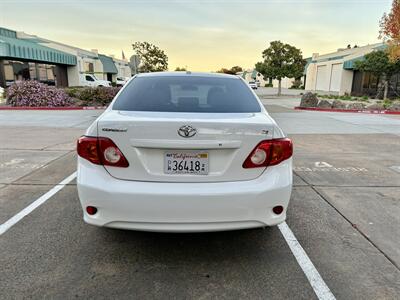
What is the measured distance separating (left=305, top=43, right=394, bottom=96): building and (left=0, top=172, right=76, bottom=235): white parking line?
32.3 meters

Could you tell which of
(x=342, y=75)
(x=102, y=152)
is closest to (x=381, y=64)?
(x=342, y=75)

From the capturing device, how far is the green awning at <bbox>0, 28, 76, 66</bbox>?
26078 mm

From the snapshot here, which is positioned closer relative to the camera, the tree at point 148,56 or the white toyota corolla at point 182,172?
the white toyota corolla at point 182,172

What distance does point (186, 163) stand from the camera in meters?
2.59

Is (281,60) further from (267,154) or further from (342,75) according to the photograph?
(267,154)

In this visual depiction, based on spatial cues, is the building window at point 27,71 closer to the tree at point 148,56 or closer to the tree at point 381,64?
the tree at point 148,56

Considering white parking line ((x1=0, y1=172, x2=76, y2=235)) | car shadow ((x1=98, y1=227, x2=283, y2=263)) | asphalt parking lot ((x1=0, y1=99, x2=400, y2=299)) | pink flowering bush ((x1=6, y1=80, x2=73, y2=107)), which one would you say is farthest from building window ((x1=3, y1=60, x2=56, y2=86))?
car shadow ((x1=98, y1=227, x2=283, y2=263))

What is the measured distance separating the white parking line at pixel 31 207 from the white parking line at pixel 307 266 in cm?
293

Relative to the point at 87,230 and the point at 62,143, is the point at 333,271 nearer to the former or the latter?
the point at 87,230

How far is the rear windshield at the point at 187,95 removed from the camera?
312cm

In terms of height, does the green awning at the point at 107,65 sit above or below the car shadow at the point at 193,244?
above

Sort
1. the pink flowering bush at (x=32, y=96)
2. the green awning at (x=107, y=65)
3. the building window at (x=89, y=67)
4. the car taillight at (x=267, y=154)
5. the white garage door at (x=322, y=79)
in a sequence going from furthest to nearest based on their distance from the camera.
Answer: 1. the green awning at (x=107, y=65)
2. the white garage door at (x=322, y=79)
3. the building window at (x=89, y=67)
4. the pink flowering bush at (x=32, y=96)
5. the car taillight at (x=267, y=154)

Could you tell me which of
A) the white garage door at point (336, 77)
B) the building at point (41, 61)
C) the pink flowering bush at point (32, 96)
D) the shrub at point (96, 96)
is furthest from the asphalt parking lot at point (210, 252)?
the white garage door at point (336, 77)

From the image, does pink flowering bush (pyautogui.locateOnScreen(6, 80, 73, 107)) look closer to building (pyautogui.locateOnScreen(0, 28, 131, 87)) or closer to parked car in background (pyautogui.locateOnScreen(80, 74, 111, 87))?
building (pyautogui.locateOnScreen(0, 28, 131, 87))
